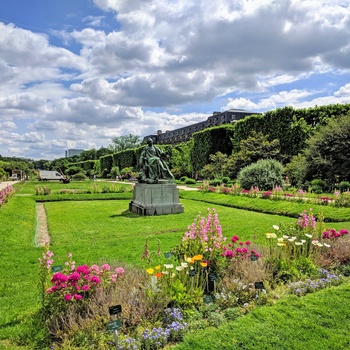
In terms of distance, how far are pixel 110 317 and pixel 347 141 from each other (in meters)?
20.0

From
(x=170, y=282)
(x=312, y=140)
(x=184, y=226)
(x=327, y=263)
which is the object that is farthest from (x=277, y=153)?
(x=170, y=282)

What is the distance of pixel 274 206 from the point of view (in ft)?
47.4

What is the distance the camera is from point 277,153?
88.0 ft

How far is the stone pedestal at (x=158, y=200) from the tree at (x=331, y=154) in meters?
11.1

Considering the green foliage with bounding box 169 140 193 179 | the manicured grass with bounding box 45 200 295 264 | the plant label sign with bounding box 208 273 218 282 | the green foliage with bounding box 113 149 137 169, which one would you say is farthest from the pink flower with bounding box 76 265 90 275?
the green foliage with bounding box 113 149 137 169

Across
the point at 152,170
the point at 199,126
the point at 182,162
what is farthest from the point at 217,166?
the point at 199,126

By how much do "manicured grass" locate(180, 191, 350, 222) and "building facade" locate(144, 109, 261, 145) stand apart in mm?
52114

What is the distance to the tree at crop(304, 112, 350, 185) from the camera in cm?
1994

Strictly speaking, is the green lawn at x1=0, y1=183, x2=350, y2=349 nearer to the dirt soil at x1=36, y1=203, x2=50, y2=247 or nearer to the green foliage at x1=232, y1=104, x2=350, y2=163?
the dirt soil at x1=36, y1=203, x2=50, y2=247

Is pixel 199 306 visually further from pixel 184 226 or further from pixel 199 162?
pixel 199 162

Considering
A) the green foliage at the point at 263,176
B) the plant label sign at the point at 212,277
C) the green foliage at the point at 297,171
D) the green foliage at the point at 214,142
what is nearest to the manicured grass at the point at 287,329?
the plant label sign at the point at 212,277

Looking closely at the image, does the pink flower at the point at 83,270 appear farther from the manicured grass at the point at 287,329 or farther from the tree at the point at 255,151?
the tree at the point at 255,151

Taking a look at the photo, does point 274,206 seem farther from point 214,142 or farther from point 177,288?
point 214,142

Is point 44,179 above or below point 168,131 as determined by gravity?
below
